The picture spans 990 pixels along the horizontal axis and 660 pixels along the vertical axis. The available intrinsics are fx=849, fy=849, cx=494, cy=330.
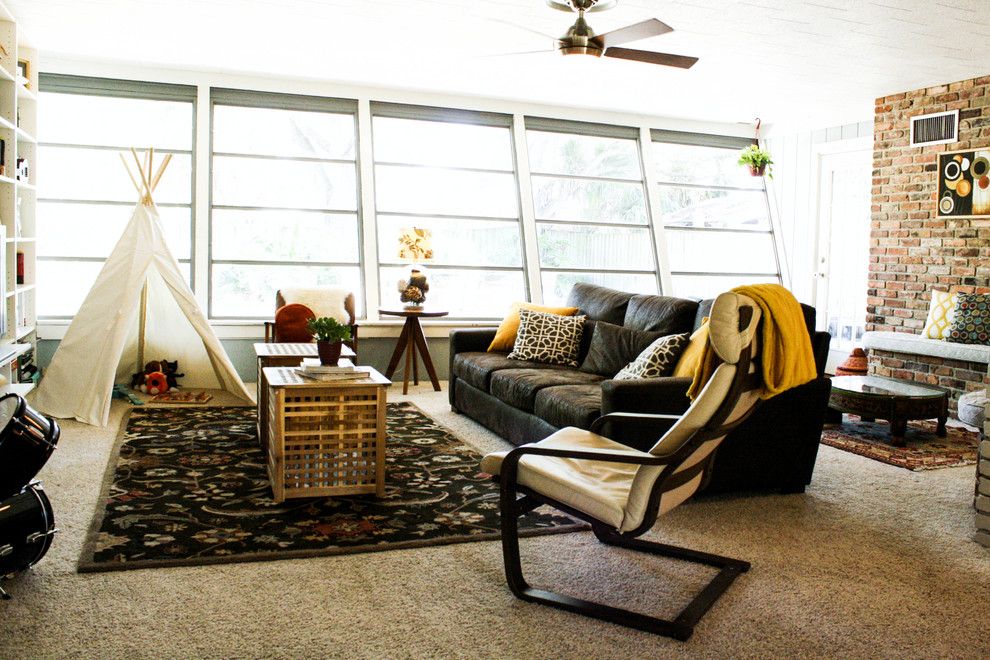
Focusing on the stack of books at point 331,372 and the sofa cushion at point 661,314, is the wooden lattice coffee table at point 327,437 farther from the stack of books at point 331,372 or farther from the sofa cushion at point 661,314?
the sofa cushion at point 661,314

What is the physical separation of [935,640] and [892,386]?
9.82ft

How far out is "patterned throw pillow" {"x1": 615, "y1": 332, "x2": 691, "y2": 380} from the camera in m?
4.03

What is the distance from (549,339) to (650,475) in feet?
9.19

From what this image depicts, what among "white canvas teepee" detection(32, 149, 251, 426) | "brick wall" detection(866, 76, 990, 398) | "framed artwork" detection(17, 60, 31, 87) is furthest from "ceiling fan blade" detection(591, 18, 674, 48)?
"framed artwork" detection(17, 60, 31, 87)

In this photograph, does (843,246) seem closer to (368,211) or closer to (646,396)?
(368,211)

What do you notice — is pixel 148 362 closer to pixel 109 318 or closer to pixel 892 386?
pixel 109 318

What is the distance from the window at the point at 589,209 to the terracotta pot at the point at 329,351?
3864 mm

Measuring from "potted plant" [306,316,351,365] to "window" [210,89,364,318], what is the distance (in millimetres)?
3103

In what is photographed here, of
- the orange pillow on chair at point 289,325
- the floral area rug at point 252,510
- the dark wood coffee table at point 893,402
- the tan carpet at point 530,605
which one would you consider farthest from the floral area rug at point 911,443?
the orange pillow on chair at point 289,325

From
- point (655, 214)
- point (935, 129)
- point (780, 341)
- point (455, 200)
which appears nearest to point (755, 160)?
point (655, 214)

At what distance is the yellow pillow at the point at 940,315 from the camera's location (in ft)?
20.2

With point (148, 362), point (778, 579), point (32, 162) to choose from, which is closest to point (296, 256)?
point (148, 362)

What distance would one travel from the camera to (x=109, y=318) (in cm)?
541

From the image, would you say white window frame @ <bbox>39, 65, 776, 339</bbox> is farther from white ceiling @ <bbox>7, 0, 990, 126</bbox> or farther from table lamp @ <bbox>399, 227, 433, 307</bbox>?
table lamp @ <bbox>399, 227, 433, 307</bbox>
